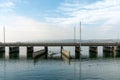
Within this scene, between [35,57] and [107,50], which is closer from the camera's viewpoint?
[35,57]

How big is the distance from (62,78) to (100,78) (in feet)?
23.5

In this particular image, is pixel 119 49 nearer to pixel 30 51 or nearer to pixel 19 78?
pixel 30 51

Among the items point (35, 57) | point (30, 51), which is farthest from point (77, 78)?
point (30, 51)

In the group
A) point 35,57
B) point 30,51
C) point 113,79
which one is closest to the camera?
point 113,79

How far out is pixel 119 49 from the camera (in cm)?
12562

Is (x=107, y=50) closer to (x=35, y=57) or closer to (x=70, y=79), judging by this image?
(x=35, y=57)

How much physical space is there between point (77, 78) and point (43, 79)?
21.2ft

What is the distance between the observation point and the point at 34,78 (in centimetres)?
4888

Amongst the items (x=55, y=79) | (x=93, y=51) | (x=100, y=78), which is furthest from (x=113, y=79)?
(x=93, y=51)

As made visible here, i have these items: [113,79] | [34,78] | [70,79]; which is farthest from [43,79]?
[113,79]

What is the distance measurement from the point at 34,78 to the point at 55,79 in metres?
4.35

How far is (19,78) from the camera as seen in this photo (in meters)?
49.0

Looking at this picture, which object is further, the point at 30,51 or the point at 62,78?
the point at 30,51

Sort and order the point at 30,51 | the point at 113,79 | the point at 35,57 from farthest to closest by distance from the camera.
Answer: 1. the point at 30,51
2. the point at 35,57
3. the point at 113,79
